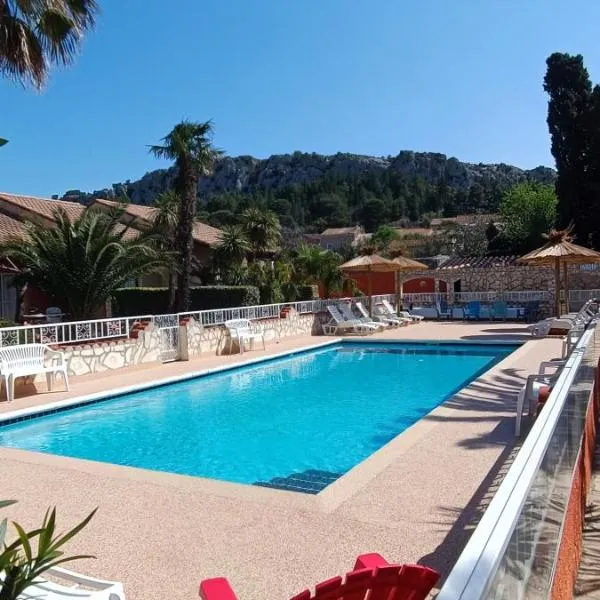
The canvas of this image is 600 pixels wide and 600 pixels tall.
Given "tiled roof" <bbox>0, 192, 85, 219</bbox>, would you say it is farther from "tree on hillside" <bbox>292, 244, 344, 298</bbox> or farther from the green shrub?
the green shrub

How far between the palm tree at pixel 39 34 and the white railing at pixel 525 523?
8325mm

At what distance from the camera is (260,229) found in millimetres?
26688

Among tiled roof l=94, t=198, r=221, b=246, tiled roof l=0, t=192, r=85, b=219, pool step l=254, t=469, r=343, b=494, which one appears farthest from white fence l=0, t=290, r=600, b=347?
tiled roof l=0, t=192, r=85, b=219

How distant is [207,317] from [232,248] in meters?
9.12

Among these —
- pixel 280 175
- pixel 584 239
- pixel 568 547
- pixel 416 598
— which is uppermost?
pixel 280 175

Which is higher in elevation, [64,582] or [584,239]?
[584,239]

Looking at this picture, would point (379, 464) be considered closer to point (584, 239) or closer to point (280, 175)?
point (584, 239)

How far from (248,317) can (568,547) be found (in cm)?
1486

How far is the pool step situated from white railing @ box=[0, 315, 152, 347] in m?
6.69

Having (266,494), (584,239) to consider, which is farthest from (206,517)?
(584,239)

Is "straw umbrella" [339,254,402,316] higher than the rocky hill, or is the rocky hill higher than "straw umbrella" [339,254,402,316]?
the rocky hill

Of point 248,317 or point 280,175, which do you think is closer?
point 248,317

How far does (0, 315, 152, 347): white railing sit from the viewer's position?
1127cm

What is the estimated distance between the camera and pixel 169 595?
342 cm
